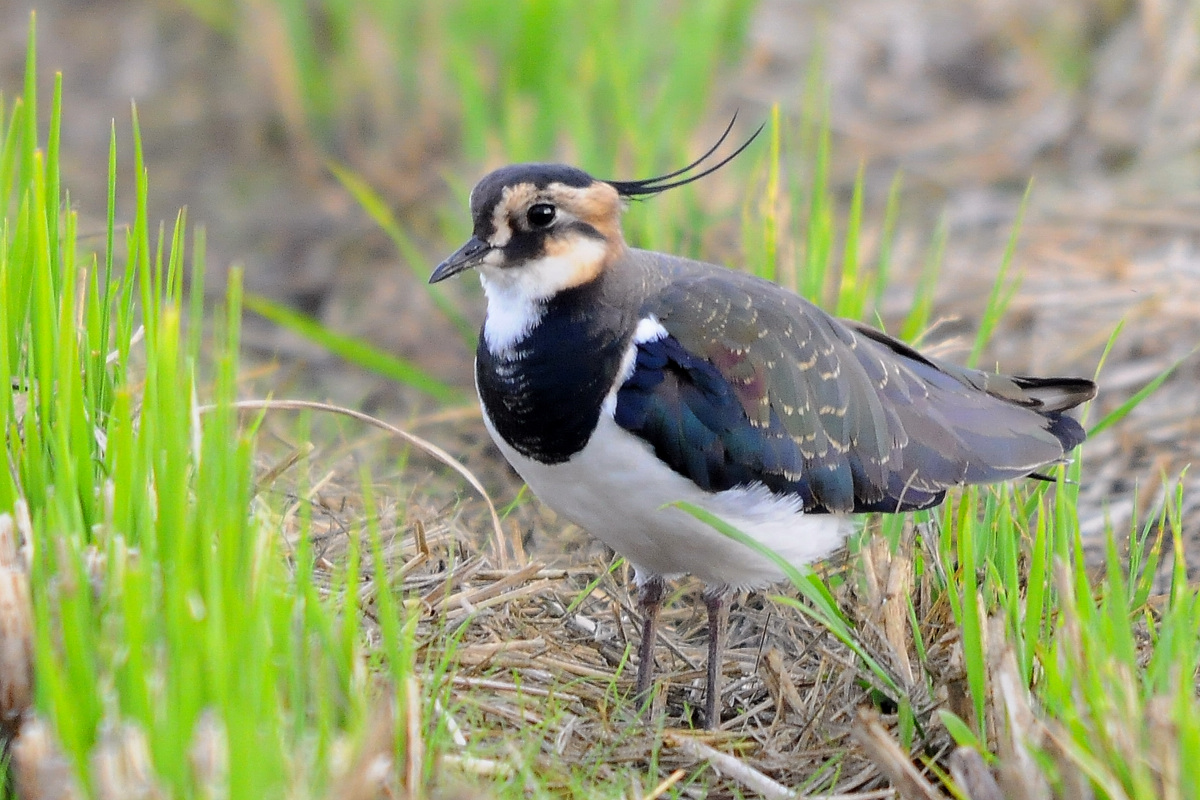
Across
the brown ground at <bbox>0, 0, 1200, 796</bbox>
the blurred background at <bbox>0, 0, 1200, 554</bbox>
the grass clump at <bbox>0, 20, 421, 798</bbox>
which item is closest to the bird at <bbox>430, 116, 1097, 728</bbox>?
the brown ground at <bbox>0, 0, 1200, 796</bbox>

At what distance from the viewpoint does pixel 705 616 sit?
13.0 ft

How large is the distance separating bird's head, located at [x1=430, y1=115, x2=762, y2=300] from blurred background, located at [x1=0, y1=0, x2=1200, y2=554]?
142 cm

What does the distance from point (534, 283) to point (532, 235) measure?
4.3 inches

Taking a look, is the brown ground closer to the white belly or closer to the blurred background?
the blurred background

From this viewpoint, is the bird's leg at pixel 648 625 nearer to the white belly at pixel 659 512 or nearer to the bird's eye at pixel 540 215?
the white belly at pixel 659 512

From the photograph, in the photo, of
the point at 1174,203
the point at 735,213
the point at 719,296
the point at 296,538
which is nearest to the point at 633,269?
the point at 719,296

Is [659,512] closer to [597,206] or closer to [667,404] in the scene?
[667,404]

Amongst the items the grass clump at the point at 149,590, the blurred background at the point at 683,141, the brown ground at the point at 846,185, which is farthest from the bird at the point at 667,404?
the blurred background at the point at 683,141

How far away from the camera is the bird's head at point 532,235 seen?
3338 mm

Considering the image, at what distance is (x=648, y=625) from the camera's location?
3570mm

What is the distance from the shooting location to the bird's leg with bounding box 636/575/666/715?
3.52 m

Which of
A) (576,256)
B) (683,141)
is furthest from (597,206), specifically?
(683,141)

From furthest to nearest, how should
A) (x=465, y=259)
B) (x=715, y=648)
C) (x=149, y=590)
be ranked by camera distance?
(x=715, y=648)
(x=465, y=259)
(x=149, y=590)

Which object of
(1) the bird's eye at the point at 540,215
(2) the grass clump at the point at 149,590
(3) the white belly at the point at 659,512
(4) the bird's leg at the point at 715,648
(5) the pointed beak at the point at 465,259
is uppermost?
(1) the bird's eye at the point at 540,215
